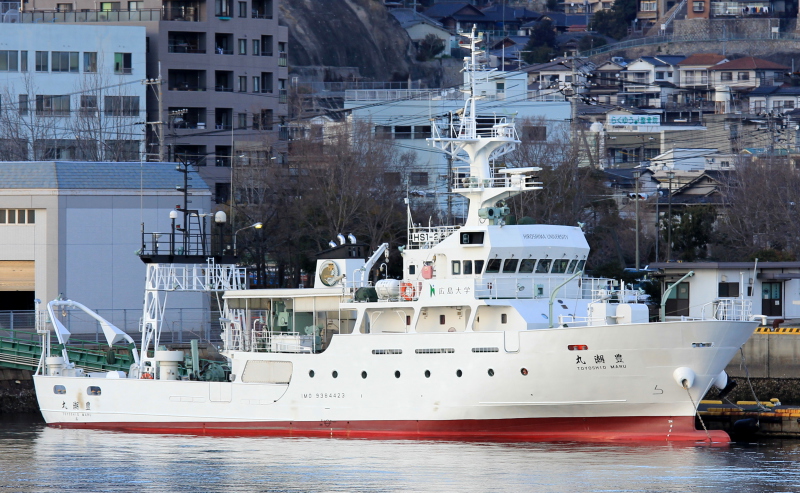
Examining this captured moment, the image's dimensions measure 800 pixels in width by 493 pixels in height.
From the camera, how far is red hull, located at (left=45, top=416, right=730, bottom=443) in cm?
3206

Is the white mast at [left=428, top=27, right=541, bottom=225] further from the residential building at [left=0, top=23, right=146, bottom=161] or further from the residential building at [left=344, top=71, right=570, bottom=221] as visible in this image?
the residential building at [left=0, top=23, right=146, bottom=161]

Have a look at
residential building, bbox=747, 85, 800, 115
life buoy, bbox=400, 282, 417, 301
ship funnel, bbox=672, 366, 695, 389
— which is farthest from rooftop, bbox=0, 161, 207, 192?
residential building, bbox=747, 85, 800, 115

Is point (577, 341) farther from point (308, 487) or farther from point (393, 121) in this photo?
point (393, 121)

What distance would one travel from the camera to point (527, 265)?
3438 centimetres

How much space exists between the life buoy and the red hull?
135 inches

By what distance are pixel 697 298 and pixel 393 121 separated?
35.5 m

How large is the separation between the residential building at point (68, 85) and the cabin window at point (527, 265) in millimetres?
40534

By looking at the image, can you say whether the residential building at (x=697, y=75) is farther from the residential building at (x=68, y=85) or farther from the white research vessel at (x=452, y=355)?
the white research vessel at (x=452, y=355)

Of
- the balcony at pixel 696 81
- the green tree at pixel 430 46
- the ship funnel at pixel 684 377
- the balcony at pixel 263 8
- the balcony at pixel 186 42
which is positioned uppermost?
the green tree at pixel 430 46

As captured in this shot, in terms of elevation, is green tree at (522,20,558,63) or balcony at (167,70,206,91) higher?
green tree at (522,20,558,63)

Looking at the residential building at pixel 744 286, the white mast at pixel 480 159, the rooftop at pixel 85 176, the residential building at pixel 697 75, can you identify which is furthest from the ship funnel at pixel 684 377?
the residential building at pixel 697 75

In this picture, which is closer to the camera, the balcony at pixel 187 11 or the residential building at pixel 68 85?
the residential building at pixel 68 85

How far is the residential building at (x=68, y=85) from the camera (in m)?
71.2

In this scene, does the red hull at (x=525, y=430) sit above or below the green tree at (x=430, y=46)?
below
